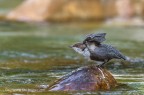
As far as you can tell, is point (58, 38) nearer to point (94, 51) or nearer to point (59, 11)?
point (59, 11)

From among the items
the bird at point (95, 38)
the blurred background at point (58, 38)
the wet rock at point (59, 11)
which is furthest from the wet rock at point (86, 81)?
the wet rock at point (59, 11)

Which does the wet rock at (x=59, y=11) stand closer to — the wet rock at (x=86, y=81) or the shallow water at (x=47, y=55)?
the shallow water at (x=47, y=55)

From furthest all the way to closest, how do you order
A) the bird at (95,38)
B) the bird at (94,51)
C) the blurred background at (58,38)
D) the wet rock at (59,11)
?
the wet rock at (59,11)
the blurred background at (58,38)
the bird at (95,38)
the bird at (94,51)

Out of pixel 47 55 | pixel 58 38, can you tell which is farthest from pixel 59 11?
pixel 47 55

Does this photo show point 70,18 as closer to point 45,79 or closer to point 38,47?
point 38,47

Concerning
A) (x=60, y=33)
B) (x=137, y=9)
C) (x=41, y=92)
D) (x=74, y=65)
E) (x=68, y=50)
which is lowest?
(x=41, y=92)

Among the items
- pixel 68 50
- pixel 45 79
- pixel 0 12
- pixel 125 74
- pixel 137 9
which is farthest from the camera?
pixel 0 12

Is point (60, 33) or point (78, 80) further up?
point (60, 33)

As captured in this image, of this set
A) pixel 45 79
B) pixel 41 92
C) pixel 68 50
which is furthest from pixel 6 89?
pixel 68 50
